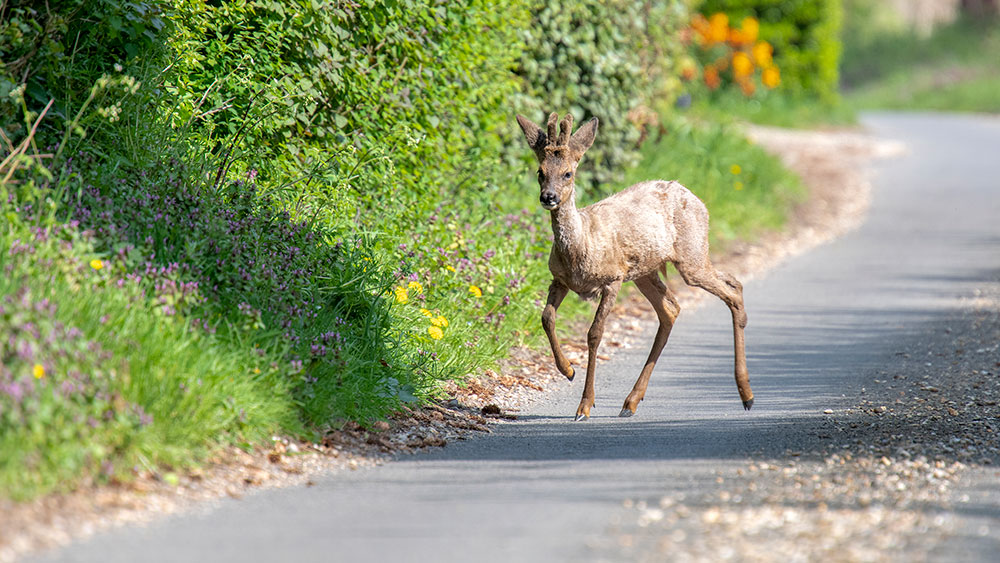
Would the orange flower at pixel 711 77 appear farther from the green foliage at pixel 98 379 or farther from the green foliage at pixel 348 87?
the green foliage at pixel 98 379

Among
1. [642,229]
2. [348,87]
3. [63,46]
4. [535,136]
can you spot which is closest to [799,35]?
[348,87]

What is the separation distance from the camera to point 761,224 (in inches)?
603

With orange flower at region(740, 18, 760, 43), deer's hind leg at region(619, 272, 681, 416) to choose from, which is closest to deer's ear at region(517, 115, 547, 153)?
deer's hind leg at region(619, 272, 681, 416)

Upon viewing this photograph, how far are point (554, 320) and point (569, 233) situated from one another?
530 mm

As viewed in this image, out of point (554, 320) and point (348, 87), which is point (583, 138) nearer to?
point (554, 320)

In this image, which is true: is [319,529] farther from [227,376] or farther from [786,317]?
[786,317]

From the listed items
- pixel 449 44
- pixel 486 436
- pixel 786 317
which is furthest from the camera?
pixel 786 317

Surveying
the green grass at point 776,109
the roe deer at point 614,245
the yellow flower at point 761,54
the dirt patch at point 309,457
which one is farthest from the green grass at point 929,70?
the roe deer at point 614,245

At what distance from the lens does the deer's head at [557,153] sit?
24.5 ft

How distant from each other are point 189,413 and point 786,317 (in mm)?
6370

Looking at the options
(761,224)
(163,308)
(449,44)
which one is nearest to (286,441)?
(163,308)

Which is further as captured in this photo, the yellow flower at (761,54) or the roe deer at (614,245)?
the yellow flower at (761,54)

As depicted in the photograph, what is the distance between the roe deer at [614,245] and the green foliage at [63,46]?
2.29 m

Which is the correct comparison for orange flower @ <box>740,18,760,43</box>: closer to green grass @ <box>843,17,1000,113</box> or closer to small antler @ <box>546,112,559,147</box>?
green grass @ <box>843,17,1000,113</box>
